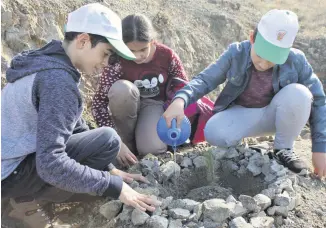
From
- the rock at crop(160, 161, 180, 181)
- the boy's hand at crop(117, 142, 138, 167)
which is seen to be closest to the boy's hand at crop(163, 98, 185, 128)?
the rock at crop(160, 161, 180, 181)

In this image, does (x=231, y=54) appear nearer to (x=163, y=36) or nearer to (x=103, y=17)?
(x=103, y=17)

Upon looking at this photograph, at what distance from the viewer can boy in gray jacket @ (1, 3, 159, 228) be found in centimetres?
193

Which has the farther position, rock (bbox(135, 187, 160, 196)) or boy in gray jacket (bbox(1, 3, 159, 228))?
rock (bbox(135, 187, 160, 196))

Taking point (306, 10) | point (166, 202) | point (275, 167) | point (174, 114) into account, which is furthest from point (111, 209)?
point (306, 10)

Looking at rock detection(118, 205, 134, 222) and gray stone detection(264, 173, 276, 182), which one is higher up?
gray stone detection(264, 173, 276, 182)

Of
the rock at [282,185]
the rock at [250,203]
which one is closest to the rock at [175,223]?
the rock at [250,203]

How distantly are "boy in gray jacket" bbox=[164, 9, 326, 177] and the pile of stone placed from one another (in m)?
0.20

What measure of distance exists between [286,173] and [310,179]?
188mm

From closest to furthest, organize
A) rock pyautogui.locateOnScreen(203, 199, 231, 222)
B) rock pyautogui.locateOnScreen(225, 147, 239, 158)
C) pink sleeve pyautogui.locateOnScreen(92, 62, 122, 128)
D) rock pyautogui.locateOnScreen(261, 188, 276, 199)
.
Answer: rock pyautogui.locateOnScreen(203, 199, 231, 222) → rock pyautogui.locateOnScreen(261, 188, 276, 199) → rock pyautogui.locateOnScreen(225, 147, 239, 158) → pink sleeve pyautogui.locateOnScreen(92, 62, 122, 128)

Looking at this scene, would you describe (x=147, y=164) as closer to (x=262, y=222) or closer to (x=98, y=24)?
(x=262, y=222)

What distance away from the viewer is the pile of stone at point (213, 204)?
225 centimetres

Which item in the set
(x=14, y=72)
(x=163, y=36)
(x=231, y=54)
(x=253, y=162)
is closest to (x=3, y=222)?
(x=14, y=72)

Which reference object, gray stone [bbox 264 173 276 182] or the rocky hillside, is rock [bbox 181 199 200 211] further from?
the rocky hillside

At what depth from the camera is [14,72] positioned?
2.12 meters
